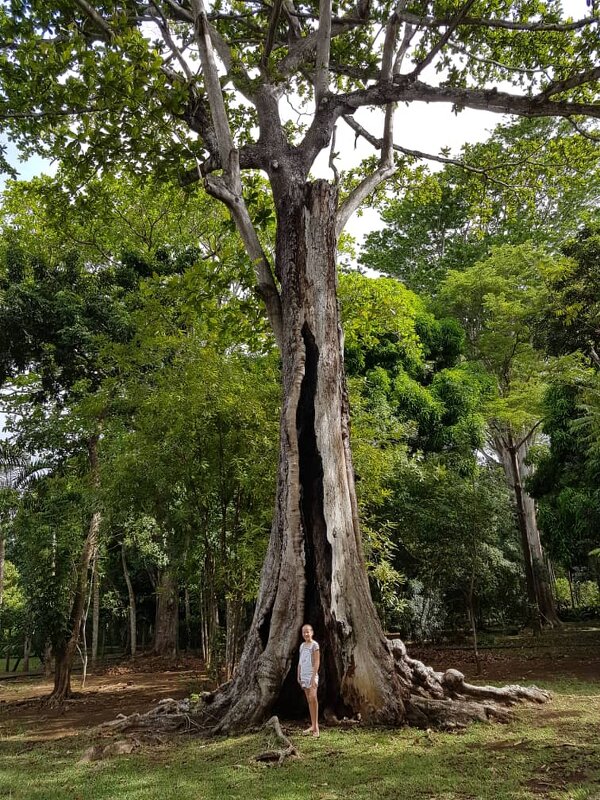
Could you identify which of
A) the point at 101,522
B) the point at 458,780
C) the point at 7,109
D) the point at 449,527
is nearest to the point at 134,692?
the point at 101,522

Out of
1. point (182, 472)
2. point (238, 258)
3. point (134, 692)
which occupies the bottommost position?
point (134, 692)

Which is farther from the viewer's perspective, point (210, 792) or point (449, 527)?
point (449, 527)

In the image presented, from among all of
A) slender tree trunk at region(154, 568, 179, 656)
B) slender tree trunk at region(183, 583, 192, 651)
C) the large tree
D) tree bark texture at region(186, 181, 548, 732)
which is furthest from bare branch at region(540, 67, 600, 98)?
slender tree trunk at region(183, 583, 192, 651)

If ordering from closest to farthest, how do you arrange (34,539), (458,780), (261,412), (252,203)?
(458,780), (261,412), (252,203), (34,539)

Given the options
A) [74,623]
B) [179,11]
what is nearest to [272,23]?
[179,11]

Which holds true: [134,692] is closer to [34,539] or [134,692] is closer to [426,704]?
[34,539]

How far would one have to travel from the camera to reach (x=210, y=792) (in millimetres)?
3766

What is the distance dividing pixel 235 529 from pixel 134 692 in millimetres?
Result: 4937

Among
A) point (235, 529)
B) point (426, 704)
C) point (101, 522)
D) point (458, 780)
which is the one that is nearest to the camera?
point (458, 780)

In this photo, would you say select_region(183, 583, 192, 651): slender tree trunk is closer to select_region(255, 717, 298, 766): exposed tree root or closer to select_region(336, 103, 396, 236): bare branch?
select_region(336, 103, 396, 236): bare branch

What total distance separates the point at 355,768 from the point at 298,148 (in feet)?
22.5

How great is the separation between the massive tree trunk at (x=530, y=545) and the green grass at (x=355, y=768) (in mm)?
9468

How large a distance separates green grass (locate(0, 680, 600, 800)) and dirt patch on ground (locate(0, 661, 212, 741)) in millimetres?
2393

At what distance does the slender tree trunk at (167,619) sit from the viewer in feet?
56.2
